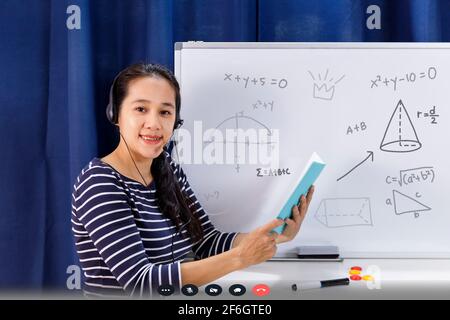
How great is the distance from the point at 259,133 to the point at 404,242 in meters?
0.37

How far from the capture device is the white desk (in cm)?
64

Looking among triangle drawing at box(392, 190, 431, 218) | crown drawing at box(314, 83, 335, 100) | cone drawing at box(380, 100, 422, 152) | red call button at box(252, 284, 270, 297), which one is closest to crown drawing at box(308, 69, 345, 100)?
crown drawing at box(314, 83, 335, 100)

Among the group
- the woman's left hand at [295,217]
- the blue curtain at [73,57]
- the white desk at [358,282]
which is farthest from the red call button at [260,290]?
the blue curtain at [73,57]

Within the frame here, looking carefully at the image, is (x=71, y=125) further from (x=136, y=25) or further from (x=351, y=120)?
(x=351, y=120)

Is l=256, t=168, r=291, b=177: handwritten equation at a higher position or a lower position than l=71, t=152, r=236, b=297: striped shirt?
higher

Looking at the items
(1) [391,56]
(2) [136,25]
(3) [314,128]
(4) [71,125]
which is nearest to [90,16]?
(2) [136,25]

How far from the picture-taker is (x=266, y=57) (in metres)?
1.15

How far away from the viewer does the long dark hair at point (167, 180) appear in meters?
0.94

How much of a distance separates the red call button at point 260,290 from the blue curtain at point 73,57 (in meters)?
0.72

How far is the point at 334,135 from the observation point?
45.4 inches

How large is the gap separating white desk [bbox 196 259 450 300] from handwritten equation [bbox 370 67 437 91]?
359 millimetres

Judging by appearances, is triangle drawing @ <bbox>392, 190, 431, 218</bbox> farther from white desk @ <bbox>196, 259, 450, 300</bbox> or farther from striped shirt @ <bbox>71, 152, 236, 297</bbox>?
striped shirt @ <bbox>71, 152, 236, 297</bbox>

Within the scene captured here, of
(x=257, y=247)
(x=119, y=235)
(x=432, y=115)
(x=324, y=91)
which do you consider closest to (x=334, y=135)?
(x=324, y=91)

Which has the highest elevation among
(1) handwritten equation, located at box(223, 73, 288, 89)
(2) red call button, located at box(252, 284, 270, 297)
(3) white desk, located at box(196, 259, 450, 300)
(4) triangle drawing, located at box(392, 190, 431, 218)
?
(1) handwritten equation, located at box(223, 73, 288, 89)
